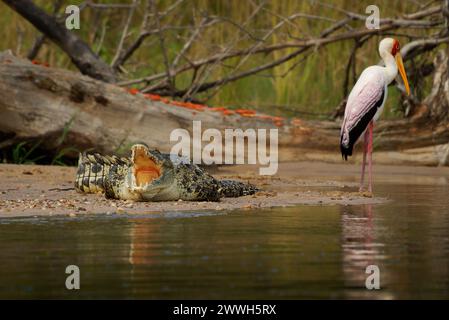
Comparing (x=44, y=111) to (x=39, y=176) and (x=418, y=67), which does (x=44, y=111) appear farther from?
(x=418, y=67)

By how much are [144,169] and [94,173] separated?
0.89 metres

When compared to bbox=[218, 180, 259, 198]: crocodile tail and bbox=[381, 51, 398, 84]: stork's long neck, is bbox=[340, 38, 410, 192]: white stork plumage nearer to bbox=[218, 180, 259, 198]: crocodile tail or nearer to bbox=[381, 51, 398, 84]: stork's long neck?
bbox=[381, 51, 398, 84]: stork's long neck

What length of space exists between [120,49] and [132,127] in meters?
2.73

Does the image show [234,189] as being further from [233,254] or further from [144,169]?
[233,254]

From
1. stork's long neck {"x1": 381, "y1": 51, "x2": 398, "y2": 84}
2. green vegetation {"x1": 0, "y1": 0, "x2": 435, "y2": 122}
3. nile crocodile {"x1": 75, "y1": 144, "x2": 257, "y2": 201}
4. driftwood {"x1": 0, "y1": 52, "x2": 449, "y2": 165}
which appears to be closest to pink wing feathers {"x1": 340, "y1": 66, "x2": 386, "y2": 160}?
stork's long neck {"x1": 381, "y1": 51, "x2": 398, "y2": 84}

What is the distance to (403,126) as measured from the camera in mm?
14891

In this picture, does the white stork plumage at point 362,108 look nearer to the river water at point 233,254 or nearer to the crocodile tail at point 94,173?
the river water at point 233,254

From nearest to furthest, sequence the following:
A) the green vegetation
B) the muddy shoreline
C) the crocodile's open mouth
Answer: the muddy shoreline → the crocodile's open mouth → the green vegetation

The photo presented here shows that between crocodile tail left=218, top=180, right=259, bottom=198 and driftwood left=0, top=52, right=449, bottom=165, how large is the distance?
115 inches

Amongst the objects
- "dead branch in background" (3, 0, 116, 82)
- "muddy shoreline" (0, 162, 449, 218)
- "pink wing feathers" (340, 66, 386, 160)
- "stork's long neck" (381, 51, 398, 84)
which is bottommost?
"muddy shoreline" (0, 162, 449, 218)

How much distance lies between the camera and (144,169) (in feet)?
32.3

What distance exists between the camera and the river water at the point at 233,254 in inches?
206

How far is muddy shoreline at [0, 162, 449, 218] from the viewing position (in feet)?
29.8

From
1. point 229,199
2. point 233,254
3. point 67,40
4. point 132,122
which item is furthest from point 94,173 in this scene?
point 67,40
